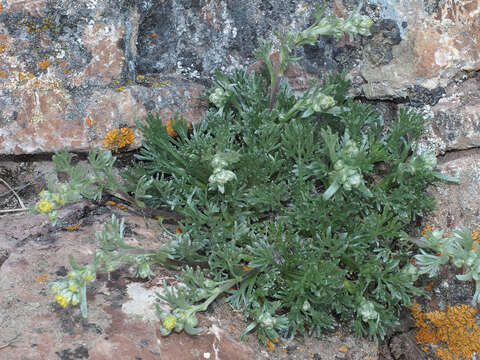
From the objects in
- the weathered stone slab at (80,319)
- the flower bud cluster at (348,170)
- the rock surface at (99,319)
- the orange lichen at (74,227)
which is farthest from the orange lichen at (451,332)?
the orange lichen at (74,227)

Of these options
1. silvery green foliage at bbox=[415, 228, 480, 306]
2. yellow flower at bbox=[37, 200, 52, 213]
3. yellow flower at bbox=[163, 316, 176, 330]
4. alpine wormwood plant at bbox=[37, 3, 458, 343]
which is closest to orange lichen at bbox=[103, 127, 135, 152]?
alpine wormwood plant at bbox=[37, 3, 458, 343]

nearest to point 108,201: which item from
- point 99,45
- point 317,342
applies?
point 99,45

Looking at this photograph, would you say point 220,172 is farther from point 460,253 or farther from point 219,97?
point 460,253

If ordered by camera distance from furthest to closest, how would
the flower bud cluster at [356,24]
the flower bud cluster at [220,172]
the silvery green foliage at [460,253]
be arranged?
the flower bud cluster at [356,24]
the flower bud cluster at [220,172]
the silvery green foliage at [460,253]

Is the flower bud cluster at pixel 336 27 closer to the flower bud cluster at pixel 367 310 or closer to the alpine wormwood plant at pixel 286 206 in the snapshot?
the alpine wormwood plant at pixel 286 206

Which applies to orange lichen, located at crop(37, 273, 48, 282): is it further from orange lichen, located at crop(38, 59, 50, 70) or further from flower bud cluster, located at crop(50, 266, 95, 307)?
orange lichen, located at crop(38, 59, 50, 70)

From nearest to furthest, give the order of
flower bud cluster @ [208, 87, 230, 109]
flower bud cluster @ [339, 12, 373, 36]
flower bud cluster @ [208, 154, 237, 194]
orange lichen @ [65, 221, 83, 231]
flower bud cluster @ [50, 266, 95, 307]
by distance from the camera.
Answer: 1. flower bud cluster @ [50, 266, 95, 307]
2. flower bud cluster @ [208, 154, 237, 194]
3. flower bud cluster @ [339, 12, 373, 36]
4. orange lichen @ [65, 221, 83, 231]
5. flower bud cluster @ [208, 87, 230, 109]
